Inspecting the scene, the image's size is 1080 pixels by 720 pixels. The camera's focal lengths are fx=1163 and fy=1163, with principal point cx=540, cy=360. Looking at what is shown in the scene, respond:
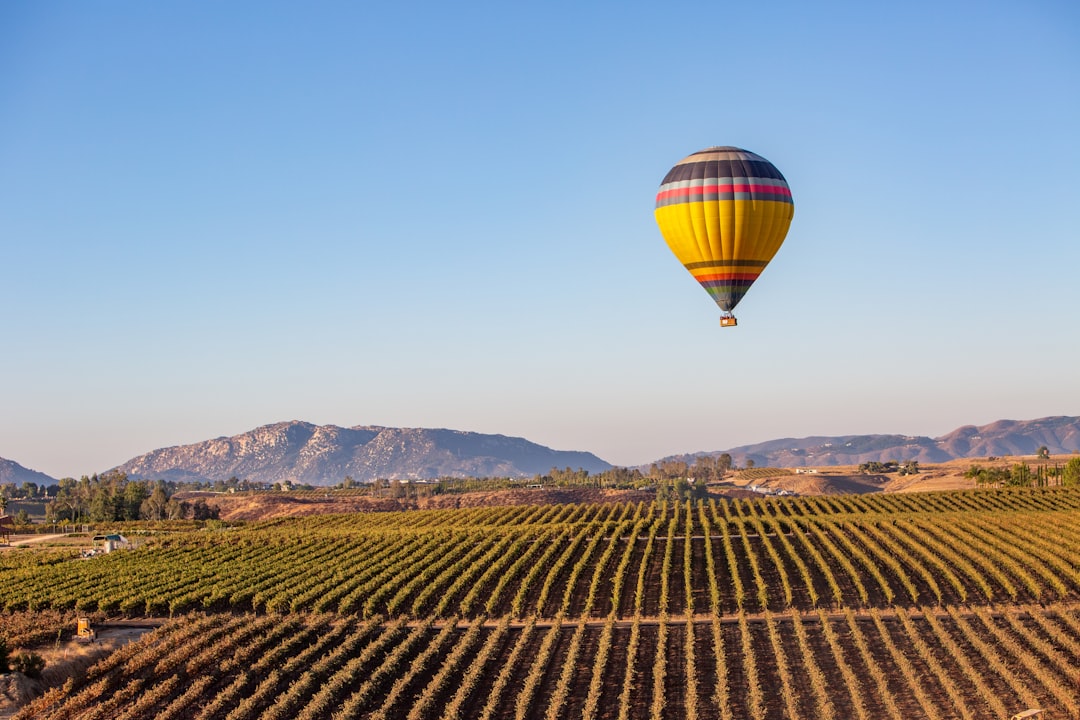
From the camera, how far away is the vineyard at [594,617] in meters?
36.0

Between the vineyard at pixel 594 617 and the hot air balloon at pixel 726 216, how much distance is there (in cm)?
1301

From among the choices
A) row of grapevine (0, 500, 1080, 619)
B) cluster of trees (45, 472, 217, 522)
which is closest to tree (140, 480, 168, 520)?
cluster of trees (45, 472, 217, 522)

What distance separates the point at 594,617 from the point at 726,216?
683 inches

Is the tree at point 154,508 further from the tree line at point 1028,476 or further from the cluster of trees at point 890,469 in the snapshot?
the cluster of trees at point 890,469

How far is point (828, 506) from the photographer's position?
79.5 metres

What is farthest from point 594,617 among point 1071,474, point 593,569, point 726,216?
point 1071,474

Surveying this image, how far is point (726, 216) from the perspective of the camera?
48.5 m

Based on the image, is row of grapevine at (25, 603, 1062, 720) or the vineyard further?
the vineyard

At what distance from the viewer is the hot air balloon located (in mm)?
48500

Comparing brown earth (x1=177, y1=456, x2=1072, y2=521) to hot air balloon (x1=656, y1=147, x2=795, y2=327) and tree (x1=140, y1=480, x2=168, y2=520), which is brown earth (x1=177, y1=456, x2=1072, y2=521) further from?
hot air balloon (x1=656, y1=147, x2=795, y2=327)

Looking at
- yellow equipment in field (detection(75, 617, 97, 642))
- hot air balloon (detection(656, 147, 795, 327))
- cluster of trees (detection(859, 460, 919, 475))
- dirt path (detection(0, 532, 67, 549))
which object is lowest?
yellow equipment in field (detection(75, 617, 97, 642))

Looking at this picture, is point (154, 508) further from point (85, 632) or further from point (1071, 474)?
point (1071, 474)

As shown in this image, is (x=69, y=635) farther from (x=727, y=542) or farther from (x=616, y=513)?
(x=616, y=513)

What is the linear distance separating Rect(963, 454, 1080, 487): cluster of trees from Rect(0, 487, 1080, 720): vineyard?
23.6 meters
